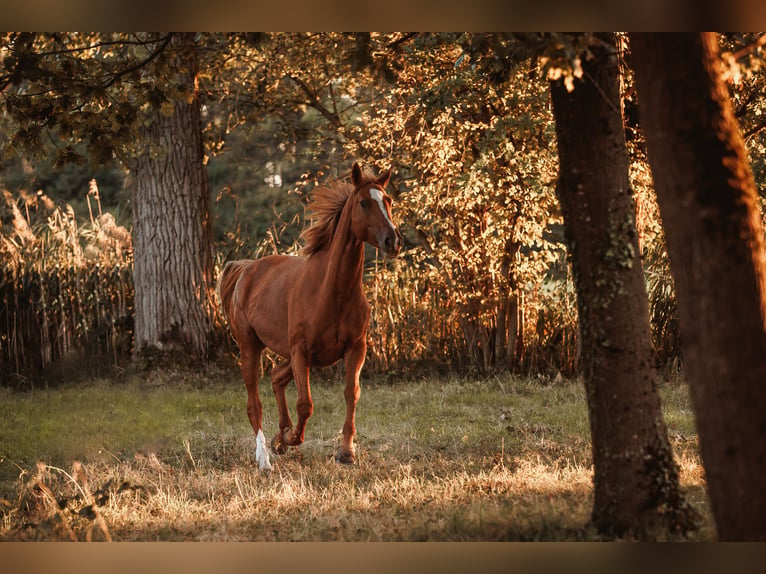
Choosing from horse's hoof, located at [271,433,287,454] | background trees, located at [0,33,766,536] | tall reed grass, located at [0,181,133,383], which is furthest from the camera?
tall reed grass, located at [0,181,133,383]

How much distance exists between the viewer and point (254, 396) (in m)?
6.16

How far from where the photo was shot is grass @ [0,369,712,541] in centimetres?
432

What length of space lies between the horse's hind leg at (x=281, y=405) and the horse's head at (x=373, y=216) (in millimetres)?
1272

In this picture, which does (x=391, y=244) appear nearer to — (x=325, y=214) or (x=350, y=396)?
(x=325, y=214)

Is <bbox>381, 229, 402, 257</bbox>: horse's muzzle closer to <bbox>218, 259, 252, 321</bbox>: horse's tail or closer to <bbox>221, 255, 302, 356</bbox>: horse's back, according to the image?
<bbox>221, 255, 302, 356</bbox>: horse's back

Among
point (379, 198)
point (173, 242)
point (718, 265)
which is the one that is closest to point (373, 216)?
point (379, 198)

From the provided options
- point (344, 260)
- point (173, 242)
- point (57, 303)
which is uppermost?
point (173, 242)

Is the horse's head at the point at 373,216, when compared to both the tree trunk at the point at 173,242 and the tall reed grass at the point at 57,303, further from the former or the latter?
the tall reed grass at the point at 57,303

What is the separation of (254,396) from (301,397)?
66cm

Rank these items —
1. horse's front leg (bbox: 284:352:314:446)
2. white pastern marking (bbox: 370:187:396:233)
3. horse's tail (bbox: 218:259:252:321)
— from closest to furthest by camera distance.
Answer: white pastern marking (bbox: 370:187:396:233) → horse's front leg (bbox: 284:352:314:446) → horse's tail (bbox: 218:259:252:321)

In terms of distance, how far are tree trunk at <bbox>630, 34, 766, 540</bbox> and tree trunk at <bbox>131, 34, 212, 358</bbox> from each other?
748cm

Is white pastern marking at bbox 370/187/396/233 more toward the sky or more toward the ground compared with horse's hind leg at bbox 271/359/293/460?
more toward the sky

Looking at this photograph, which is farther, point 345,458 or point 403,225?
point 403,225

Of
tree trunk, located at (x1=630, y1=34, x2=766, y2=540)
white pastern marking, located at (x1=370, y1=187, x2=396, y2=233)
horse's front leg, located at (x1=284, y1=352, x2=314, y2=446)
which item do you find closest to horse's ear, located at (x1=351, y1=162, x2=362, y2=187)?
white pastern marking, located at (x1=370, y1=187, x2=396, y2=233)
